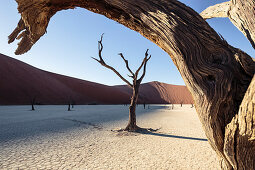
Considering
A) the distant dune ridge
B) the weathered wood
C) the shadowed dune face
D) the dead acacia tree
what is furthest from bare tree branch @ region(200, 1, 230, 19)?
the shadowed dune face

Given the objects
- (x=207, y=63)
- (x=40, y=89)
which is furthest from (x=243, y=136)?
(x=40, y=89)

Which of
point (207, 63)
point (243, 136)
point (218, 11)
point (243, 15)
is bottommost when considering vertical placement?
point (243, 136)

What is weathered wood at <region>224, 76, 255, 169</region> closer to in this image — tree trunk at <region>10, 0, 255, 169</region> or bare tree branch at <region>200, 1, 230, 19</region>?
tree trunk at <region>10, 0, 255, 169</region>

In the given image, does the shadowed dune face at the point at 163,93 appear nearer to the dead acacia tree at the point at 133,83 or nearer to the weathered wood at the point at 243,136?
the dead acacia tree at the point at 133,83

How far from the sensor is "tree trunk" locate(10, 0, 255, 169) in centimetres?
116

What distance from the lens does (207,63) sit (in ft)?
3.96

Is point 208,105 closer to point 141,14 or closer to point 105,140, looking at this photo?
point 141,14

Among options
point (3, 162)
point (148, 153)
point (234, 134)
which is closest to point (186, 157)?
point (148, 153)

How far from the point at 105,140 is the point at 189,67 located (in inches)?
207

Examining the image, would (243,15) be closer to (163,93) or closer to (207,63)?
(207,63)

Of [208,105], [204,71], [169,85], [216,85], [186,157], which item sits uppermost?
[169,85]

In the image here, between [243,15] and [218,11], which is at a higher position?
[218,11]

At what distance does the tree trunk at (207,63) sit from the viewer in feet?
3.80

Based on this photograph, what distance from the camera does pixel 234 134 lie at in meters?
1.11
